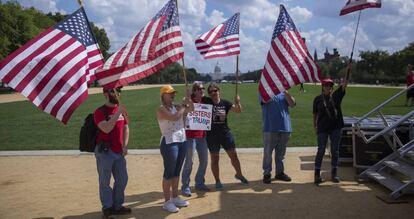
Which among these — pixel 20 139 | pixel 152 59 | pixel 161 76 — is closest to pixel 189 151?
pixel 152 59

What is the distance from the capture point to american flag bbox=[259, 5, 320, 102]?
723 centimetres

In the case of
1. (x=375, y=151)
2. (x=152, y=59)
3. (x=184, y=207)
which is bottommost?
(x=184, y=207)

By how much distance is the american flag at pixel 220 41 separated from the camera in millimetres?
8047

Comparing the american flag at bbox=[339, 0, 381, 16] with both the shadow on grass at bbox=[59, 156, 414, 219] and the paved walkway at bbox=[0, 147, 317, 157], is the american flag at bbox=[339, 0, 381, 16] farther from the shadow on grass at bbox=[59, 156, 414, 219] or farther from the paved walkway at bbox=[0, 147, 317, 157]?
the paved walkway at bbox=[0, 147, 317, 157]

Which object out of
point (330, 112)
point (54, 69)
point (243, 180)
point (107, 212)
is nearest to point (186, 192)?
point (243, 180)

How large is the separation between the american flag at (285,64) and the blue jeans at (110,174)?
270cm

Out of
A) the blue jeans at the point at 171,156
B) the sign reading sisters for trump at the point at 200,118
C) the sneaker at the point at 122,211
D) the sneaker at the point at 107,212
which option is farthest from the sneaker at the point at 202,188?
the sneaker at the point at 107,212

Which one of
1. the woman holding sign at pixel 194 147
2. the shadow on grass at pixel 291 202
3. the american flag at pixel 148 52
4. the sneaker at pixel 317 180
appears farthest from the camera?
the sneaker at pixel 317 180

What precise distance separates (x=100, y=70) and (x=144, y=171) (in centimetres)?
408

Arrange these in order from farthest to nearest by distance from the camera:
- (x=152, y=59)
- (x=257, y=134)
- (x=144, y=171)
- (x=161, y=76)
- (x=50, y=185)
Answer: (x=161, y=76) → (x=257, y=134) → (x=144, y=171) → (x=50, y=185) → (x=152, y=59)

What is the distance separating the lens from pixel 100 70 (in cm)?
550

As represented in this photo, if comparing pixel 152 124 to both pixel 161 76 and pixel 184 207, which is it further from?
pixel 161 76

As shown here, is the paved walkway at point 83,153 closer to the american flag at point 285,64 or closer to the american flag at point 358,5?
the american flag at point 285,64

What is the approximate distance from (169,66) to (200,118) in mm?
44703
